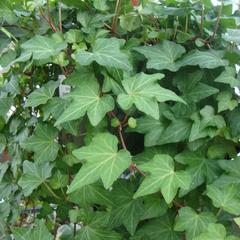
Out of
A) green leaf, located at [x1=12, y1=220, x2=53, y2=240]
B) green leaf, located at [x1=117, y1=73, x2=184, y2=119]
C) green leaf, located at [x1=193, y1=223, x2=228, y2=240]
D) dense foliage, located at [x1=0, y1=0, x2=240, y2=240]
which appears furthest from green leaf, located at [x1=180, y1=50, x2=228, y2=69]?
green leaf, located at [x1=12, y1=220, x2=53, y2=240]

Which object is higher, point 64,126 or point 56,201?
point 64,126

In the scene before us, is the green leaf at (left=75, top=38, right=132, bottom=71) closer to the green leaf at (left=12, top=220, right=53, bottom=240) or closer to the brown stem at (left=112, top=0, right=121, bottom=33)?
the brown stem at (left=112, top=0, right=121, bottom=33)

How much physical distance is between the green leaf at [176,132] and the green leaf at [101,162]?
0.12 m

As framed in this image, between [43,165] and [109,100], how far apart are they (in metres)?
0.27

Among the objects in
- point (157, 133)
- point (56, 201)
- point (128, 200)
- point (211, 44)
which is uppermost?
point (211, 44)

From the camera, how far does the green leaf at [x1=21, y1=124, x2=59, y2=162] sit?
917 mm

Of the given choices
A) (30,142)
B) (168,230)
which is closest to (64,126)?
(30,142)

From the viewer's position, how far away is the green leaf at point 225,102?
85 cm

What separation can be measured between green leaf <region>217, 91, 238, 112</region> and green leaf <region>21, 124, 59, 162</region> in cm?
37

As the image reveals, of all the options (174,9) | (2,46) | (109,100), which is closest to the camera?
(109,100)

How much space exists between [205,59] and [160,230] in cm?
39

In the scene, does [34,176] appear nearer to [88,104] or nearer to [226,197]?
[88,104]

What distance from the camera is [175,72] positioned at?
3.06ft

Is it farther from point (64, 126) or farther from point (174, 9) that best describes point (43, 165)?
point (174, 9)
